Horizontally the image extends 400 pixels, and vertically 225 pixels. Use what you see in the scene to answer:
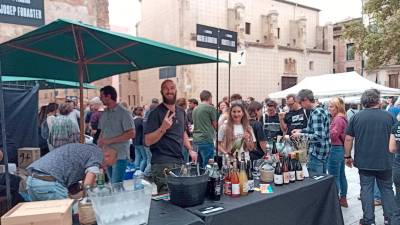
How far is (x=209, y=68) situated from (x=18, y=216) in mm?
23198

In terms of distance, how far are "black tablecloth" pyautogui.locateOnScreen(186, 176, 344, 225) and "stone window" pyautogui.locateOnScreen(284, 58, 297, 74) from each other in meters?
28.5

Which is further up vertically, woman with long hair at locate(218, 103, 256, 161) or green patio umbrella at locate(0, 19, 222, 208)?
green patio umbrella at locate(0, 19, 222, 208)

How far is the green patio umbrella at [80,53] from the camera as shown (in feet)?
9.36

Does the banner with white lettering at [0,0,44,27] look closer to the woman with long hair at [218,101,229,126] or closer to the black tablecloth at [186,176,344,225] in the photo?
the black tablecloth at [186,176,344,225]

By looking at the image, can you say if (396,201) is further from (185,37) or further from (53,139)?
(185,37)

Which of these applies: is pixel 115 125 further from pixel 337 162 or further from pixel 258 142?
pixel 337 162

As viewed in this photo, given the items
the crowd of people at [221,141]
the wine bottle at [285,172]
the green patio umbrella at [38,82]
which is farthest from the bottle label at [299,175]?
the green patio umbrella at [38,82]

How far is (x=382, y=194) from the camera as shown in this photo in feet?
12.6

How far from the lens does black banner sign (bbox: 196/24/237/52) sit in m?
3.45

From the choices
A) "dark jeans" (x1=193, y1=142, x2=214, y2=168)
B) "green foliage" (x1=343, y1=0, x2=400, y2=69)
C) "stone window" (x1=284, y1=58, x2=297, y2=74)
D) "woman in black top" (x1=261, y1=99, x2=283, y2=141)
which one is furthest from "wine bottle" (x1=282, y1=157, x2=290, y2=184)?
"stone window" (x1=284, y1=58, x2=297, y2=74)

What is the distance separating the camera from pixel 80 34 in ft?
10.5

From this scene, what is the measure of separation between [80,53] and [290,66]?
29195mm

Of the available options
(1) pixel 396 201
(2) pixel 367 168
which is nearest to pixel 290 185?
(2) pixel 367 168

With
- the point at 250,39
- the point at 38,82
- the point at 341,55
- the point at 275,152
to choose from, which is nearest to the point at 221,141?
the point at 275,152
